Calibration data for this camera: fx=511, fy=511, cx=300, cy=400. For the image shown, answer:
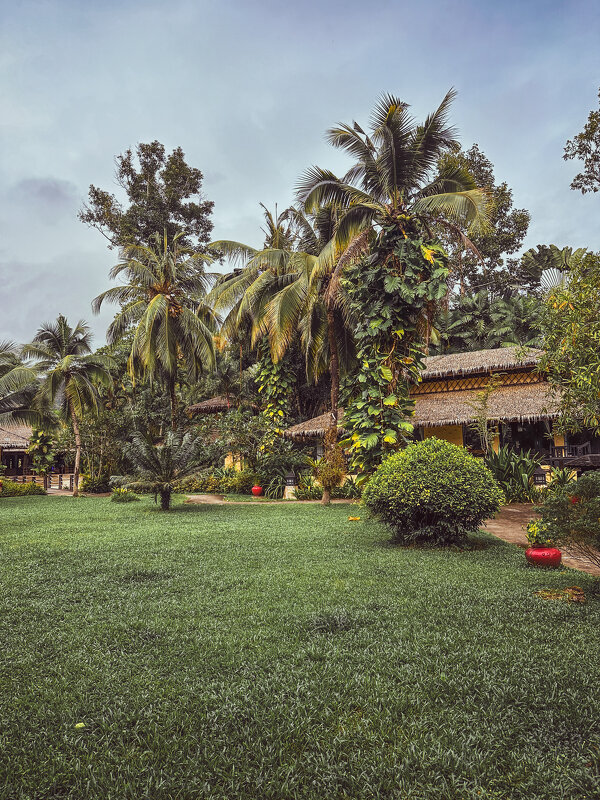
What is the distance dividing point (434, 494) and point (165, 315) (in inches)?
542

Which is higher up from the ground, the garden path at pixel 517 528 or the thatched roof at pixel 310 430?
the thatched roof at pixel 310 430

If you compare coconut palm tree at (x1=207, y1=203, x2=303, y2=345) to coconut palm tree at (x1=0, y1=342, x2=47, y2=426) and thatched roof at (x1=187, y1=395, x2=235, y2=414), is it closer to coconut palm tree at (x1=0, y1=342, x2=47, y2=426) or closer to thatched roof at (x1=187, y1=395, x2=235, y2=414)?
thatched roof at (x1=187, y1=395, x2=235, y2=414)

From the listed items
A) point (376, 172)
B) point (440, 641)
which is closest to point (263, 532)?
point (440, 641)

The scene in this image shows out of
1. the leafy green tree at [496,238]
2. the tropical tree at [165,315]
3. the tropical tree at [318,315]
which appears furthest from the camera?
the leafy green tree at [496,238]

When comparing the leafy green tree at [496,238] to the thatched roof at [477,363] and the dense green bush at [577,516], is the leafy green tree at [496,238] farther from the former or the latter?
the dense green bush at [577,516]

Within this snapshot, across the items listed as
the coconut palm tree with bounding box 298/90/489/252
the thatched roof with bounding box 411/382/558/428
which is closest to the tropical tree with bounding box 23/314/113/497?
the coconut palm tree with bounding box 298/90/489/252

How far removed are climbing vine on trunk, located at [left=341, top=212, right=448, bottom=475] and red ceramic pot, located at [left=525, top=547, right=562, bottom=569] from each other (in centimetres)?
460

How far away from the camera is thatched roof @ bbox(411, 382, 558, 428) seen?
1509cm

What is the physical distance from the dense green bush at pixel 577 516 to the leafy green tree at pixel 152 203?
2552 cm

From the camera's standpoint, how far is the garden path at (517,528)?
650cm

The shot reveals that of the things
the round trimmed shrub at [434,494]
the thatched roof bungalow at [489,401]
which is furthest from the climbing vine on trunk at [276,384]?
the round trimmed shrub at [434,494]

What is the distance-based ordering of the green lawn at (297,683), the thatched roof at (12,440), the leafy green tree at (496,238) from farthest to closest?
the leafy green tree at (496,238), the thatched roof at (12,440), the green lawn at (297,683)

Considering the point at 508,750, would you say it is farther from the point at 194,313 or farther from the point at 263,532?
the point at 194,313

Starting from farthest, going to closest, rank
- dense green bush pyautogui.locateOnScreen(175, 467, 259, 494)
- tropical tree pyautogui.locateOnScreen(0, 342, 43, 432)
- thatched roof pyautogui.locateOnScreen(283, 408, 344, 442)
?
tropical tree pyautogui.locateOnScreen(0, 342, 43, 432) → dense green bush pyautogui.locateOnScreen(175, 467, 259, 494) → thatched roof pyautogui.locateOnScreen(283, 408, 344, 442)
